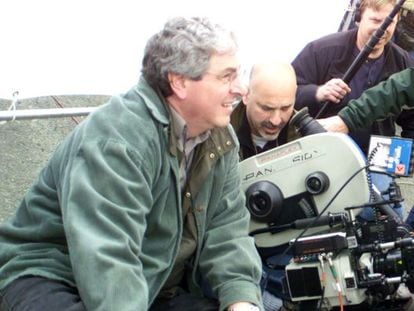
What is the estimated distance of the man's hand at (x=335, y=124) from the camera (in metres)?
2.87

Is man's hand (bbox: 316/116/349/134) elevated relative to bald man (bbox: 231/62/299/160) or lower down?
lower down

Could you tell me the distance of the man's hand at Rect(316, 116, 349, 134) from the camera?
2.87 metres

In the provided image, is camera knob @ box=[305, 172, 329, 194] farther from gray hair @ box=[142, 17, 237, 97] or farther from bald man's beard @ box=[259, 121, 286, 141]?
gray hair @ box=[142, 17, 237, 97]

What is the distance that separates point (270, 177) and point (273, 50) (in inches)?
84.8

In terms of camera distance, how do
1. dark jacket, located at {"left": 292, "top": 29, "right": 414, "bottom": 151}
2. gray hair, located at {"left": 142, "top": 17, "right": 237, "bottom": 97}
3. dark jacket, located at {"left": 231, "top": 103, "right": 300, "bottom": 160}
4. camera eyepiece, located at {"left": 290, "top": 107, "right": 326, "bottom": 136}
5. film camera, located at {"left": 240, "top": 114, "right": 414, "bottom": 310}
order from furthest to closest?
dark jacket, located at {"left": 292, "top": 29, "right": 414, "bottom": 151}, dark jacket, located at {"left": 231, "top": 103, "right": 300, "bottom": 160}, camera eyepiece, located at {"left": 290, "top": 107, "right": 326, "bottom": 136}, film camera, located at {"left": 240, "top": 114, "right": 414, "bottom": 310}, gray hair, located at {"left": 142, "top": 17, "right": 237, "bottom": 97}

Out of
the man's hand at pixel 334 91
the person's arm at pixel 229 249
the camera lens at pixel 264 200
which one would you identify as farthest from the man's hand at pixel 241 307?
the man's hand at pixel 334 91

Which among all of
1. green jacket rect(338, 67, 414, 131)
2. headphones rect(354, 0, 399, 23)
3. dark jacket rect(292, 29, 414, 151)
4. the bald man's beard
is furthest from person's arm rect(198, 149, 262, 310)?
headphones rect(354, 0, 399, 23)

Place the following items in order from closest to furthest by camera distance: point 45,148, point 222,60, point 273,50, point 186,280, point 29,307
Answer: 1. point 29,307
2. point 222,60
3. point 186,280
4. point 45,148
5. point 273,50

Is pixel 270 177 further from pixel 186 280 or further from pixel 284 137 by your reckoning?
pixel 186 280

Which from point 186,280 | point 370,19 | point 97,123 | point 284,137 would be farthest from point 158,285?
point 370,19

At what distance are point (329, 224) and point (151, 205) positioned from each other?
0.81 meters

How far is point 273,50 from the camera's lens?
14.8 ft

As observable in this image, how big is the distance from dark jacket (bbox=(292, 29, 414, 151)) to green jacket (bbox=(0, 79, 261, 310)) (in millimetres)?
1201

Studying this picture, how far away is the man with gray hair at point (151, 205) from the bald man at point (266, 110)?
19.2 inches
